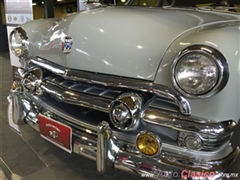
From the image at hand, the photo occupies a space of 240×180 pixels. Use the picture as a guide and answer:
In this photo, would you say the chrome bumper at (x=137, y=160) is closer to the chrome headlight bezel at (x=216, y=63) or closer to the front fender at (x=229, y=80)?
the front fender at (x=229, y=80)

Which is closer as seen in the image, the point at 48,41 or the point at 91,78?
the point at 91,78

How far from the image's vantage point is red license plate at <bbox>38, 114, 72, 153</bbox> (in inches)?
56.4

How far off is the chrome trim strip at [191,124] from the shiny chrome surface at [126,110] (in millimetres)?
68

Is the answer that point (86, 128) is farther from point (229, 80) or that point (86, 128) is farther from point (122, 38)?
point (229, 80)

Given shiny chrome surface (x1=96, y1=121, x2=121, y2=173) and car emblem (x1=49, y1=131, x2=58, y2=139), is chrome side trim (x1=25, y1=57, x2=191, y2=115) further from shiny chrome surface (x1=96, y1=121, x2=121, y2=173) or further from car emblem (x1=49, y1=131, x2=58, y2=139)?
car emblem (x1=49, y1=131, x2=58, y2=139)

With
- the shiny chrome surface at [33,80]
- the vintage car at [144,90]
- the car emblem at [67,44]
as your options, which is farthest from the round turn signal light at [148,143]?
the shiny chrome surface at [33,80]

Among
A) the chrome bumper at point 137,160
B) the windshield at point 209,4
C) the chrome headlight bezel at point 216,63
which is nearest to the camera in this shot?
the chrome headlight bezel at point 216,63

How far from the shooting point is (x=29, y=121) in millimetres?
1699

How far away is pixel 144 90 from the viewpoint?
3.84ft

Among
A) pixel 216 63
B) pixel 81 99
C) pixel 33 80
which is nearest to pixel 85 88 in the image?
pixel 81 99

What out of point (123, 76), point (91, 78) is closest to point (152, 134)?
point (123, 76)

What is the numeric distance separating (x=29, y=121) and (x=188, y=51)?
1.22 m

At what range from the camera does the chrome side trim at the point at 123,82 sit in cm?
110

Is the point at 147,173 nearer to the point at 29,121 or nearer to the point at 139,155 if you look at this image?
the point at 139,155
